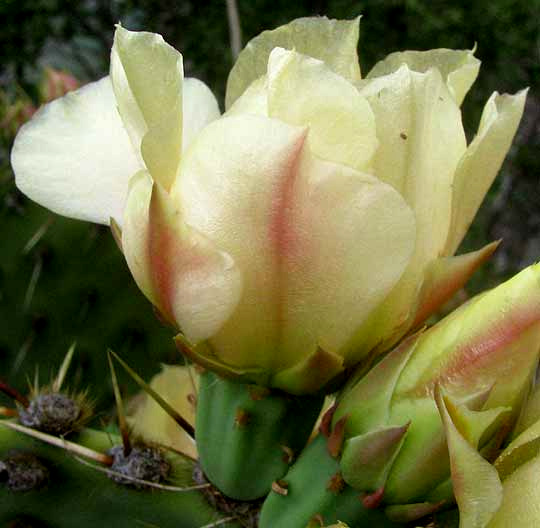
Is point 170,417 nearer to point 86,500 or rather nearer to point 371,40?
point 86,500

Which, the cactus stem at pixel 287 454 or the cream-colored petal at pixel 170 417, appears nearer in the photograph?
the cactus stem at pixel 287 454

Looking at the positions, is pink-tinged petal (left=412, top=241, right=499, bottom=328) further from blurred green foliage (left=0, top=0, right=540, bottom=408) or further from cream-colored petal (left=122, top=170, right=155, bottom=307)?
blurred green foliage (left=0, top=0, right=540, bottom=408)

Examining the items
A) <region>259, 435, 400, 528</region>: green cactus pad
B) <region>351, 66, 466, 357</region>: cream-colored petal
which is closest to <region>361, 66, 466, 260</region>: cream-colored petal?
<region>351, 66, 466, 357</region>: cream-colored petal

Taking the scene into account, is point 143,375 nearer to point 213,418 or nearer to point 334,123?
point 213,418

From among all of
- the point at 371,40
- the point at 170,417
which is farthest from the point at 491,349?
the point at 371,40

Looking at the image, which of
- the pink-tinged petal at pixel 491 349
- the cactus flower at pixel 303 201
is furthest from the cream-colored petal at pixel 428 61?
the pink-tinged petal at pixel 491 349

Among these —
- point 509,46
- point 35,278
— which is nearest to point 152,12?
point 509,46

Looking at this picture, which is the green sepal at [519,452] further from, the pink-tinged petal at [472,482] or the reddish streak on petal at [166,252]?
the reddish streak on petal at [166,252]
